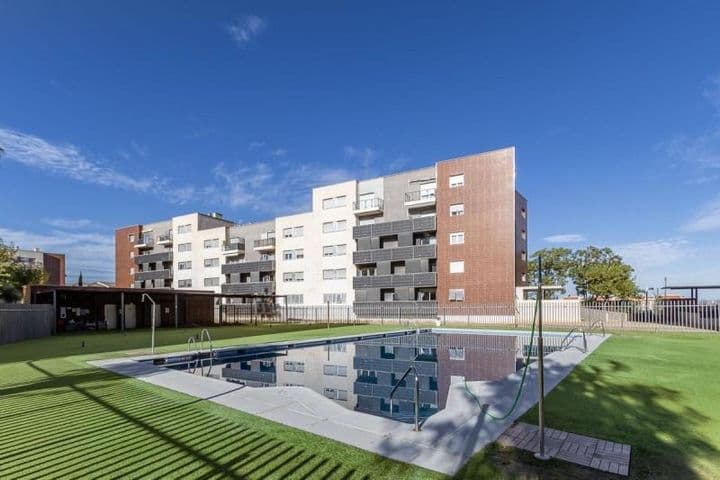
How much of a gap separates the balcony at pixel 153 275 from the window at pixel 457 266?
1613 inches

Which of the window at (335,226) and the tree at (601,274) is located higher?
the window at (335,226)

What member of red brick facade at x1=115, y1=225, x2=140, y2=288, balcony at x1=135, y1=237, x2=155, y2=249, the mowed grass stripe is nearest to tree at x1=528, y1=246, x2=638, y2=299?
the mowed grass stripe

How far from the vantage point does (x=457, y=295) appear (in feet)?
109

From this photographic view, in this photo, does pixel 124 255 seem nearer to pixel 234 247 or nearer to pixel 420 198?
pixel 234 247

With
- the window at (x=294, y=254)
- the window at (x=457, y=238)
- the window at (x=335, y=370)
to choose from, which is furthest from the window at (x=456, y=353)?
the window at (x=294, y=254)

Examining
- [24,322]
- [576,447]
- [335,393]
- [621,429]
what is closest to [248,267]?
[24,322]

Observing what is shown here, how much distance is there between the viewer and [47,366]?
1101cm

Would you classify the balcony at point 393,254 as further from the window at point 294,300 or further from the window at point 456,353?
the window at point 456,353

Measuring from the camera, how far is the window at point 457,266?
3356 centimetres

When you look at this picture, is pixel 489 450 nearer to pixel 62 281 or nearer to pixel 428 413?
pixel 428 413

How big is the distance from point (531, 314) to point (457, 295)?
6007mm

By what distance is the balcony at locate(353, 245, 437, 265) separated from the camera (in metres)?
35.2

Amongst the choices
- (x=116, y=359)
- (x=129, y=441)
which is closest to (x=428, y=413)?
(x=129, y=441)

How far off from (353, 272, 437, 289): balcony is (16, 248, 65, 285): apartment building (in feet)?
194
